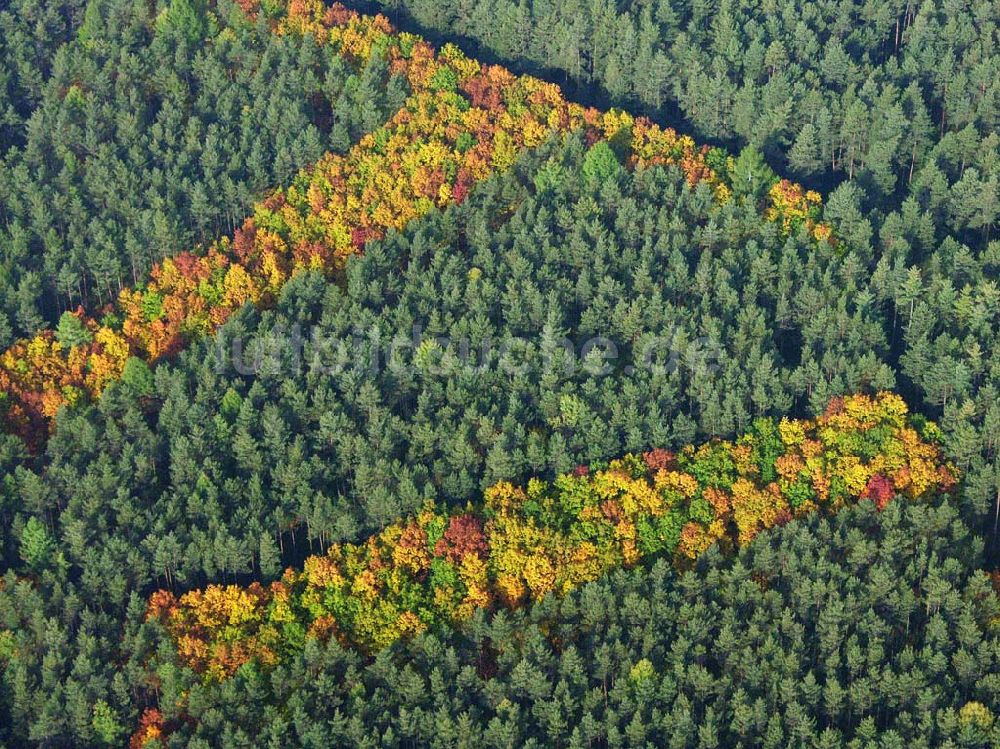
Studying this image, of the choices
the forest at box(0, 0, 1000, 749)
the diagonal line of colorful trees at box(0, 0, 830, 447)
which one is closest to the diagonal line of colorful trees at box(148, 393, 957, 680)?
the forest at box(0, 0, 1000, 749)

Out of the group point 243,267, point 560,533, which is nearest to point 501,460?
point 560,533

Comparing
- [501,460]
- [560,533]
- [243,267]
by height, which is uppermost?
[243,267]

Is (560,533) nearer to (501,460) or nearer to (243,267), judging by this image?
(501,460)

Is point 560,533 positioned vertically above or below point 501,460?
below

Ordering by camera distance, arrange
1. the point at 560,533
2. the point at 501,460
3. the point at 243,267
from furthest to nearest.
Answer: the point at 243,267 < the point at 501,460 < the point at 560,533

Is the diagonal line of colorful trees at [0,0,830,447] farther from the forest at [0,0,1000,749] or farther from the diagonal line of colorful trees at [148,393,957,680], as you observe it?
the diagonal line of colorful trees at [148,393,957,680]

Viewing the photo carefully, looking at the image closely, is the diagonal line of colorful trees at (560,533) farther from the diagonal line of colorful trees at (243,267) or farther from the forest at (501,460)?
the diagonal line of colorful trees at (243,267)

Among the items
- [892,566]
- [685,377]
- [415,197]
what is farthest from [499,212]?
[892,566]
